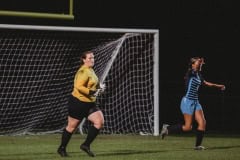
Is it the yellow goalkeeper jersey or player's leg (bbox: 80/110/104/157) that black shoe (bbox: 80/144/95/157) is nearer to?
player's leg (bbox: 80/110/104/157)

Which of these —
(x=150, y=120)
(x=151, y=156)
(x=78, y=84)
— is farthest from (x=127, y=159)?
(x=150, y=120)

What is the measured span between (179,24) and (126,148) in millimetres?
13490

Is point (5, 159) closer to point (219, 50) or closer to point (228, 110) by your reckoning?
point (228, 110)

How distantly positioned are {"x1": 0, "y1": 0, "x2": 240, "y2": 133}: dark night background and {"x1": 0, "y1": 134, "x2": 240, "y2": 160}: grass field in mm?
7870

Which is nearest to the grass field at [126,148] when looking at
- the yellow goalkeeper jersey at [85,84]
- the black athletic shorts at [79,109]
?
the black athletic shorts at [79,109]

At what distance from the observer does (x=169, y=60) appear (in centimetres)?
2622

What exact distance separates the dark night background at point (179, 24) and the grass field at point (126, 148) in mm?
7870

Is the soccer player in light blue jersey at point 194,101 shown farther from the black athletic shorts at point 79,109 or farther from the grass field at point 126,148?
the black athletic shorts at point 79,109

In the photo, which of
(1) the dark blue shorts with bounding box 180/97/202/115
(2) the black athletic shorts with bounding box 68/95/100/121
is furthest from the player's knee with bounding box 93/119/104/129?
(1) the dark blue shorts with bounding box 180/97/202/115

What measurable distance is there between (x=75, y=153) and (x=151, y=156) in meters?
1.60

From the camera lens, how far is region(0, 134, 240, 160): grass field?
1241 centimetres

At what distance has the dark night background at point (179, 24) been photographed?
25.6 m

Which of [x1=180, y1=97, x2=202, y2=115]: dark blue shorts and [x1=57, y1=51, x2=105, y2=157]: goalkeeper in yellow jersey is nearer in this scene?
[x1=57, y1=51, x2=105, y2=157]: goalkeeper in yellow jersey

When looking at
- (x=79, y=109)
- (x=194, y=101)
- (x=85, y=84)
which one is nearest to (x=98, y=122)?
(x=79, y=109)
